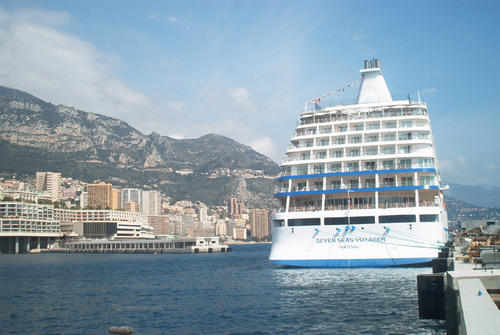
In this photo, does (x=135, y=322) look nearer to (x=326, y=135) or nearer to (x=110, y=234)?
(x=326, y=135)

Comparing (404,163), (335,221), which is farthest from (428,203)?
(335,221)

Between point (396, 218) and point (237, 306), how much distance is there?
51.3 ft

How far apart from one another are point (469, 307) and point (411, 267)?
26642 millimetres

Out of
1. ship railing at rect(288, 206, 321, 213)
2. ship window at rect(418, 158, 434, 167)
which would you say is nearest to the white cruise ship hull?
ship railing at rect(288, 206, 321, 213)

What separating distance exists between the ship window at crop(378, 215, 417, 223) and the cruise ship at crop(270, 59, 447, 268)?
0.07 meters

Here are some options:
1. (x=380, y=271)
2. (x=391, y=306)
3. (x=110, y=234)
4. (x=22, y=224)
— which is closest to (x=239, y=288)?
(x=380, y=271)

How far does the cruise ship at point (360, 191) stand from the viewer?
36.6 meters

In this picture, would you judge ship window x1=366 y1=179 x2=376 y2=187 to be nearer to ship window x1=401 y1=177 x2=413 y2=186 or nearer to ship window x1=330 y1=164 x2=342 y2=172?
ship window x1=401 y1=177 x2=413 y2=186

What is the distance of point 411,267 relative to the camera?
3697 cm

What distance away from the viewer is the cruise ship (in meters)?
36.6

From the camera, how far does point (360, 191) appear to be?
38938mm

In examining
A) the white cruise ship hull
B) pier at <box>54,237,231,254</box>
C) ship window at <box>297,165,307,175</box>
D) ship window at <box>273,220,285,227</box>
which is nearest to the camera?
the white cruise ship hull

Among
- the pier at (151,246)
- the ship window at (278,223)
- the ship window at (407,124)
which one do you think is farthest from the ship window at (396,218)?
the pier at (151,246)

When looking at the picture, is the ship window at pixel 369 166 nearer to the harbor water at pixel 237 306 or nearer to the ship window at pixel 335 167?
the ship window at pixel 335 167
